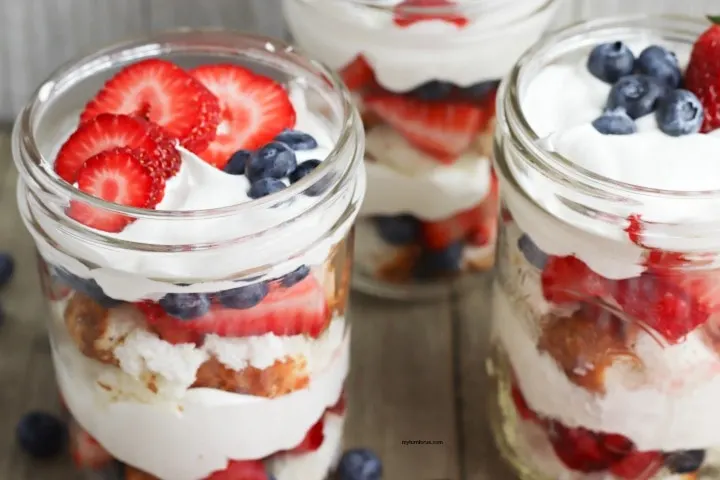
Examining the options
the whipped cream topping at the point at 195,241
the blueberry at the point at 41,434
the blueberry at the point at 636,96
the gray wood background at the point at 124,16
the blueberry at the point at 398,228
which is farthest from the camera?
the gray wood background at the point at 124,16

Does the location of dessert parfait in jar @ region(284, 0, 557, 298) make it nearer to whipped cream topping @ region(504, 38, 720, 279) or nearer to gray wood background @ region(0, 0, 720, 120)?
whipped cream topping @ region(504, 38, 720, 279)

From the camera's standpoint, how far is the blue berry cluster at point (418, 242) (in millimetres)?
977

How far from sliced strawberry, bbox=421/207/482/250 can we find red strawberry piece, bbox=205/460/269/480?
12.9 inches

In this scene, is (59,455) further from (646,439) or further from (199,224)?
(646,439)

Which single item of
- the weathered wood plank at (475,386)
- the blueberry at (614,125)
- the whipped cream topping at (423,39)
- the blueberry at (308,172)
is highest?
the blueberry at (614,125)

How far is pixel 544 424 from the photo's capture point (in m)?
0.79

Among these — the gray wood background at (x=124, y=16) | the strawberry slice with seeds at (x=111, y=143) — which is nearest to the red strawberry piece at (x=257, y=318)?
the strawberry slice with seeds at (x=111, y=143)

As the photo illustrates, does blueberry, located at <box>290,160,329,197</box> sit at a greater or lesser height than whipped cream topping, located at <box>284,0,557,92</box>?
greater

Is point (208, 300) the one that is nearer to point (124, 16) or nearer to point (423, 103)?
point (423, 103)

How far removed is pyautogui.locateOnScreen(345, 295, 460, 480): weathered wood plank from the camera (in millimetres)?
862

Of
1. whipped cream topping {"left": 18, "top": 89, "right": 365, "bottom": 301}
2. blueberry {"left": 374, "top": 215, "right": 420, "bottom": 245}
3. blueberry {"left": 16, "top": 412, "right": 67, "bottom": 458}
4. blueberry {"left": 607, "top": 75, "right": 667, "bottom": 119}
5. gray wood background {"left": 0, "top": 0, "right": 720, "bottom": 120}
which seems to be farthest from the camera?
gray wood background {"left": 0, "top": 0, "right": 720, "bottom": 120}

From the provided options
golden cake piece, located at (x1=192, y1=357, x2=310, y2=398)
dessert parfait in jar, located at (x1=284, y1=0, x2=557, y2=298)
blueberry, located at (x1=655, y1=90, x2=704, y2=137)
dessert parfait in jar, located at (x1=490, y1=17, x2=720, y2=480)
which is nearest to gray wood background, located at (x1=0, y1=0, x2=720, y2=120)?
dessert parfait in jar, located at (x1=284, y1=0, x2=557, y2=298)

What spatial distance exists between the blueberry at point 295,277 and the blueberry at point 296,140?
0.09 m

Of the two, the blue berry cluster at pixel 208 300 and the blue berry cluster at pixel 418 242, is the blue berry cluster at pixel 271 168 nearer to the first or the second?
the blue berry cluster at pixel 208 300
